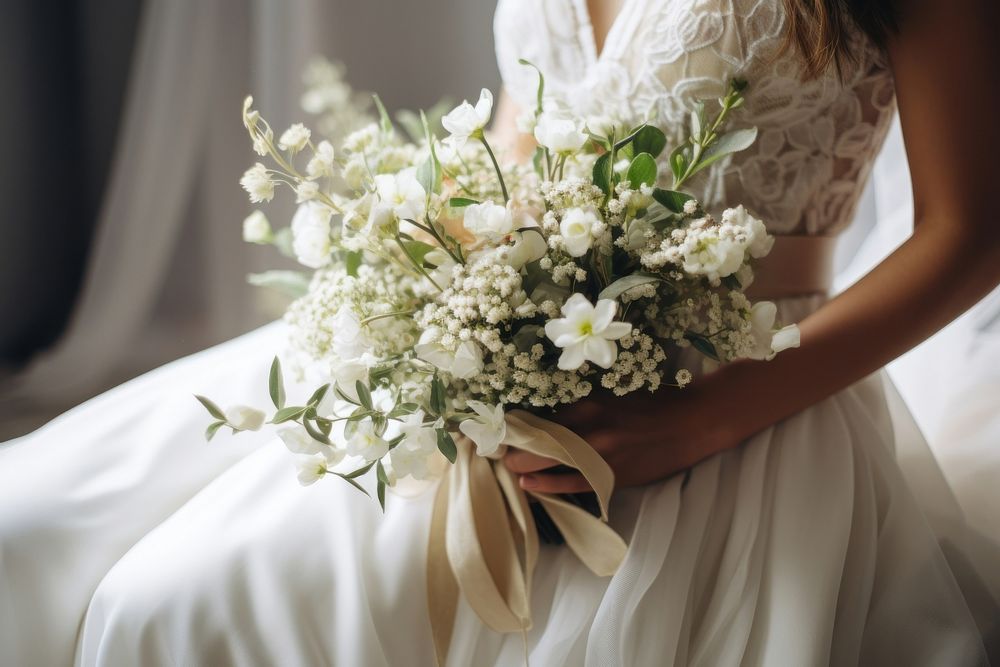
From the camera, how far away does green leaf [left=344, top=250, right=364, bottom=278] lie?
70cm

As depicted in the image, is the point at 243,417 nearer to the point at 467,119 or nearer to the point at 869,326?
the point at 467,119

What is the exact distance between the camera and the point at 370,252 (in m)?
0.69

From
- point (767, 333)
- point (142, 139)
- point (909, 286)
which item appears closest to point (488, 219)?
point (767, 333)

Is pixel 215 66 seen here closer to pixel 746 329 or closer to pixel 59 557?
pixel 59 557

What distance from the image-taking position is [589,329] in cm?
54

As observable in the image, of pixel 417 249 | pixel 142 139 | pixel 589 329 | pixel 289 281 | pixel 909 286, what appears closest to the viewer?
pixel 589 329

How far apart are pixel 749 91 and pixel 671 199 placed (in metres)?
0.28

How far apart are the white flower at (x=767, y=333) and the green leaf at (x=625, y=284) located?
89 mm

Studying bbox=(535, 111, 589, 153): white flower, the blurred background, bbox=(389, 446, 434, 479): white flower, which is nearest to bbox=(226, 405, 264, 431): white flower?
bbox=(389, 446, 434, 479): white flower

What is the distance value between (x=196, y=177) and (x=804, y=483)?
69.0 inches

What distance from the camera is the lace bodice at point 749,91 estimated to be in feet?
2.52

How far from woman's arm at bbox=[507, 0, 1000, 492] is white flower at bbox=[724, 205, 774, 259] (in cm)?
20

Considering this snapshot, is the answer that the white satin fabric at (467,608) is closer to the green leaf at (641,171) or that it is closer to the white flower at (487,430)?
the white flower at (487,430)

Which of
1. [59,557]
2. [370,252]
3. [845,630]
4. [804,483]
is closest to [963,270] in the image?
[804,483]
